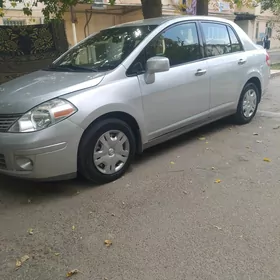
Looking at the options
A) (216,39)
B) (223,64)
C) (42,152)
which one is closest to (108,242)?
(42,152)

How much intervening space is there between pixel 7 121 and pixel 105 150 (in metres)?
1.03

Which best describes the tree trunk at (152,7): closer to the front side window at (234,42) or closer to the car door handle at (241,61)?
the front side window at (234,42)

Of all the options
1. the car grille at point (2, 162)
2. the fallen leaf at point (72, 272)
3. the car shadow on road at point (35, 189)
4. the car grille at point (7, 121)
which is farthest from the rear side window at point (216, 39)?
the fallen leaf at point (72, 272)

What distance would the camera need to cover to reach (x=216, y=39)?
4.71m

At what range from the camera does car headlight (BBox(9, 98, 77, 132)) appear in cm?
302

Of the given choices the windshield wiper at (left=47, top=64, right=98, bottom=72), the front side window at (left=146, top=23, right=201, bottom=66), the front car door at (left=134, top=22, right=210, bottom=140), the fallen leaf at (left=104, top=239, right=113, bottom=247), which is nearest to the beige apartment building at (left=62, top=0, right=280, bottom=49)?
the windshield wiper at (left=47, top=64, right=98, bottom=72)

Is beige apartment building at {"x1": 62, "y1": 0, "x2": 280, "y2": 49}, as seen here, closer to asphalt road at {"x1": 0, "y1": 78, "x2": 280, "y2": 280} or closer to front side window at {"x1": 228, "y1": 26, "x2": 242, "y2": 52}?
front side window at {"x1": 228, "y1": 26, "x2": 242, "y2": 52}

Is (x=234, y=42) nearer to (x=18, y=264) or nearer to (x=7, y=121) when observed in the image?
(x=7, y=121)

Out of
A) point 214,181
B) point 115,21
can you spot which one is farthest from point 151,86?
point 115,21

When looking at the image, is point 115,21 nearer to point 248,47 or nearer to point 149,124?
point 248,47

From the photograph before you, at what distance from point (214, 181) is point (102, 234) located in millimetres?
1433

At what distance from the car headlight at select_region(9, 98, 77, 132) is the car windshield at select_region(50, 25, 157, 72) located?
0.84 metres

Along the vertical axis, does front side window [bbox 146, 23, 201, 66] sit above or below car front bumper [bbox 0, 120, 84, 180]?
above

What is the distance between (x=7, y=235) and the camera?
2699 mm
